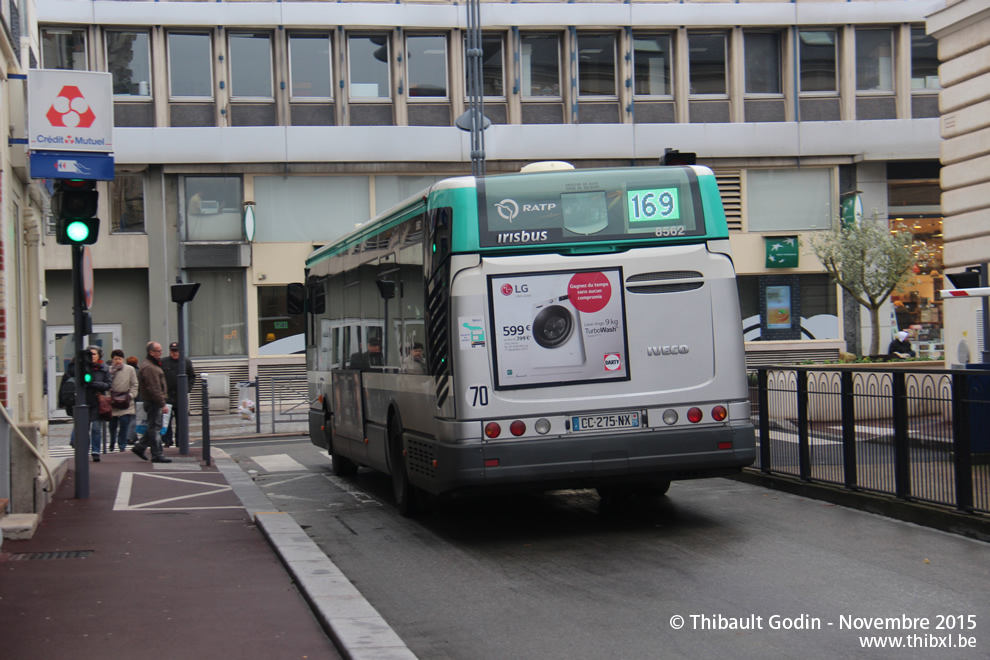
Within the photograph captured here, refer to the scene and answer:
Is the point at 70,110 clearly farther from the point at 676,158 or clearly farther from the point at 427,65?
the point at 427,65

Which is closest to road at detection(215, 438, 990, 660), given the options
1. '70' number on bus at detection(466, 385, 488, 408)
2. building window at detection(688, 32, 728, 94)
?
'70' number on bus at detection(466, 385, 488, 408)

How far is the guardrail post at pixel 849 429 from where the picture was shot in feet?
34.0

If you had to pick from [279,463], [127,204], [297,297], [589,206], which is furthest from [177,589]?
[127,204]

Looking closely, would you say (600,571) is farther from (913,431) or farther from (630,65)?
(630,65)

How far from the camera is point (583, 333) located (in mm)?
9125

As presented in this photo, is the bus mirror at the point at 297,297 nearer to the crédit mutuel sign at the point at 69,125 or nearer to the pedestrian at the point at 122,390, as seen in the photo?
the pedestrian at the point at 122,390

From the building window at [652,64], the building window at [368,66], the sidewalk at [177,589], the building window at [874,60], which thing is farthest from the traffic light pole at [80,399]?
the building window at [874,60]

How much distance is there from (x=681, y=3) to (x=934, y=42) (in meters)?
7.71

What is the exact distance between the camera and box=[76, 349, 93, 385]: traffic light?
12.0 meters

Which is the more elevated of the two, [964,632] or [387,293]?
[387,293]

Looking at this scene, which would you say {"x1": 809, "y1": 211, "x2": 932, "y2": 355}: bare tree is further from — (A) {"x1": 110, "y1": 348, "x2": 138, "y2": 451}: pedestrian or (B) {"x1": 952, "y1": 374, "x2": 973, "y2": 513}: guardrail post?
(B) {"x1": 952, "y1": 374, "x2": 973, "y2": 513}: guardrail post

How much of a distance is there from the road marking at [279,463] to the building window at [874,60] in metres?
22.4

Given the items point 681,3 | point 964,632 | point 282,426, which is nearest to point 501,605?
point 964,632

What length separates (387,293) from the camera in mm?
11000
